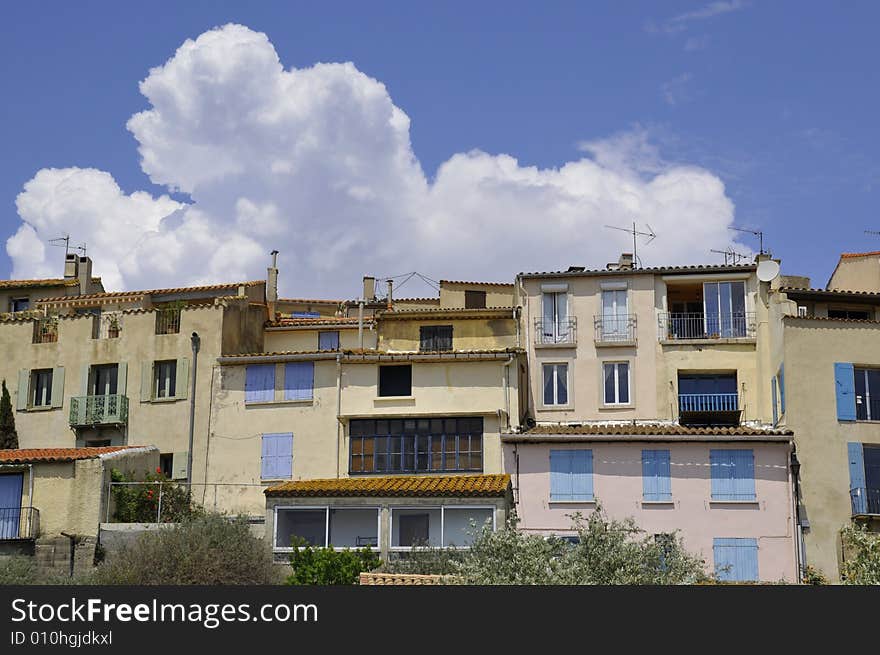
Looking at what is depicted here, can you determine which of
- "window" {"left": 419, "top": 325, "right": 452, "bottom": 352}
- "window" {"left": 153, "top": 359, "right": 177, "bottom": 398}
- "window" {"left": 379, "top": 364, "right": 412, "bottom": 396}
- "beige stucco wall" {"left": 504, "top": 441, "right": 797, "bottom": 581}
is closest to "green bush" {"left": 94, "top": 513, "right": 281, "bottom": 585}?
"beige stucco wall" {"left": 504, "top": 441, "right": 797, "bottom": 581}

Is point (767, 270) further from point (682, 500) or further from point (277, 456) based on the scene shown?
point (277, 456)

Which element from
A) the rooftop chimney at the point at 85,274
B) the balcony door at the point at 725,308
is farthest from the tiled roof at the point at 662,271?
the rooftop chimney at the point at 85,274

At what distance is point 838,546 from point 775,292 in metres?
10.4

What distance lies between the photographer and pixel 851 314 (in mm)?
49531

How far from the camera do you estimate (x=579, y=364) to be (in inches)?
2045

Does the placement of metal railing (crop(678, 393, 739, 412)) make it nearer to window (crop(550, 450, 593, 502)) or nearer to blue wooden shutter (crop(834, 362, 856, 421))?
blue wooden shutter (crop(834, 362, 856, 421))

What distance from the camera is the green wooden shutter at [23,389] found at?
54375mm

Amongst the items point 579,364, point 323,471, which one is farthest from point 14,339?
point 579,364

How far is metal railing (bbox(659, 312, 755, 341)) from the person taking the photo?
168ft

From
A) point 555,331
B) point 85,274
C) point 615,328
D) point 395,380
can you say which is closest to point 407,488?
point 395,380

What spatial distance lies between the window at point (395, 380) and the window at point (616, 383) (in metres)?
7.91

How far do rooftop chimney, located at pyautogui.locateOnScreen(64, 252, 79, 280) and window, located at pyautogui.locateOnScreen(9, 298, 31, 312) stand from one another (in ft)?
7.65

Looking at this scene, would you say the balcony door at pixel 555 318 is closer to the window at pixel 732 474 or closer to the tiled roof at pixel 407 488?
the tiled roof at pixel 407 488

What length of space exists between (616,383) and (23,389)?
24642 millimetres
